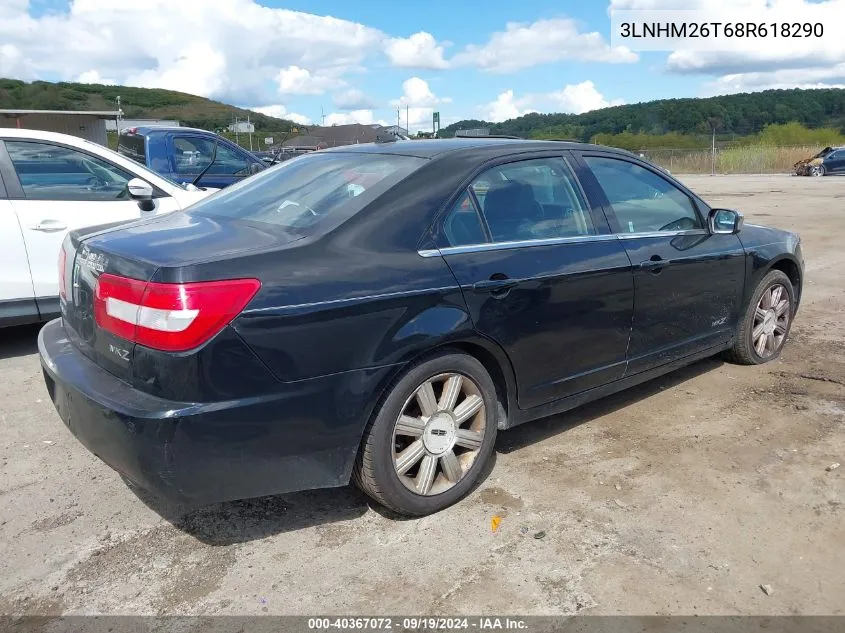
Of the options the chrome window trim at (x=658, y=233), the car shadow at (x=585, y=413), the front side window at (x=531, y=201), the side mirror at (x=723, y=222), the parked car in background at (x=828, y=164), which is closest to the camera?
the front side window at (x=531, y=201)

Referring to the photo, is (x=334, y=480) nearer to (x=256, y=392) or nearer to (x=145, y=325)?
(x=256, y=392)

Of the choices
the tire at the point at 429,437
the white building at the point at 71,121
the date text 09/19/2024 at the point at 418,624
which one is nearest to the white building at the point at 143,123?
the white building at the point at 71,121

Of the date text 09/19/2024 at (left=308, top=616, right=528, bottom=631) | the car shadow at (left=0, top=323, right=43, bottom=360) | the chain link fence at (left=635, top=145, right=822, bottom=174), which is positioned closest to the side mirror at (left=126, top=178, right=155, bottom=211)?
the car shadow at (left=0, top=323, right=43, bottom=360)

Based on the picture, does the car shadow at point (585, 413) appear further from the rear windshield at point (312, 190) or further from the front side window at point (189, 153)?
the front side window at point (189, 153)

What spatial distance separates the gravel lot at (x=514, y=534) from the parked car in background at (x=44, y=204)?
1294mm

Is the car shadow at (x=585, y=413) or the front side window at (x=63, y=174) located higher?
the front side window at (x=63, y=174)

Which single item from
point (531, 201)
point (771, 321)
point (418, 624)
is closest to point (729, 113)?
point (771, 321)

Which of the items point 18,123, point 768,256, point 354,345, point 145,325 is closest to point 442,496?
point 354,345

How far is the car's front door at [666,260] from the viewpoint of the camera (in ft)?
12.8

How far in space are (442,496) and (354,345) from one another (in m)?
0.91

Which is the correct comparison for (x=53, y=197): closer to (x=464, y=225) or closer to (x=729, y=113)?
(x=464, y=225)

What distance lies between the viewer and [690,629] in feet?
7.95

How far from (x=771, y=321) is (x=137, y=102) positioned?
400ft

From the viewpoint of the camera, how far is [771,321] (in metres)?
5.13
